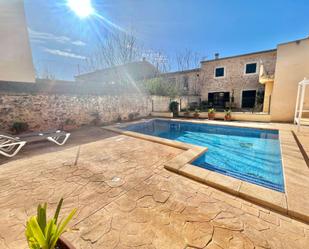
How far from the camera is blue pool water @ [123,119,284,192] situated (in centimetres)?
343

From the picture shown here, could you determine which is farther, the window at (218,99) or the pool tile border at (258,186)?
the window at (218,99)

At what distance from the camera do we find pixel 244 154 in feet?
16.0

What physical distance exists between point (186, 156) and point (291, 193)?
2.02 metres

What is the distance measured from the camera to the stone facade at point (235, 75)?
1285 centimetres

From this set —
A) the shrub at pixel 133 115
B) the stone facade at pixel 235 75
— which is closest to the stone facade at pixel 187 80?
the stone facade at pixel 235 75

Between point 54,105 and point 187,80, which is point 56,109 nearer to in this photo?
point 54,105

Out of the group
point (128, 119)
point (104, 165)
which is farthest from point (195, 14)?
point (104, 165)

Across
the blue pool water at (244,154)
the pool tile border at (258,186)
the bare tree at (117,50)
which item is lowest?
the blue pool water at (244,154)

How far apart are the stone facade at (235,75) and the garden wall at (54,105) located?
10.4m

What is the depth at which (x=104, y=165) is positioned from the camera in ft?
11.3

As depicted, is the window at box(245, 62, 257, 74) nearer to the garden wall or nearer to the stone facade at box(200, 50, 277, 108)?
the stone facade at box(200, 50, 277, 108)

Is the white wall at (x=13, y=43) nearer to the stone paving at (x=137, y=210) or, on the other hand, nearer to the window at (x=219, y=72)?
the stone paving at (x=137, y=210)

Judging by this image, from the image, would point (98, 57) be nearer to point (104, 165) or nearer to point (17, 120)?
point (17, 120)

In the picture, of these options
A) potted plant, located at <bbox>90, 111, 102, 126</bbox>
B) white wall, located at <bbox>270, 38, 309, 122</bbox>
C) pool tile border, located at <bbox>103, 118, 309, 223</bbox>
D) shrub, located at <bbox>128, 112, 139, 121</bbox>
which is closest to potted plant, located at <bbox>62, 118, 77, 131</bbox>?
potted plant, located at <bbox>90, 111, 102, 126</bbox>
